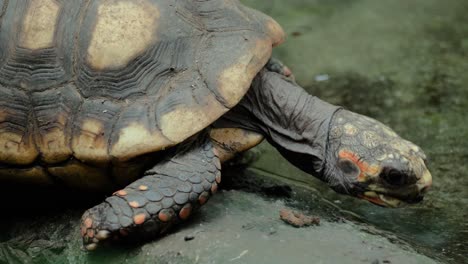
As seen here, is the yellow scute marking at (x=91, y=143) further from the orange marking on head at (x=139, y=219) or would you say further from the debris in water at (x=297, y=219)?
the debris in water at (x=297, y=219)

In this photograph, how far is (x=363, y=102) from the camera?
6531 mm

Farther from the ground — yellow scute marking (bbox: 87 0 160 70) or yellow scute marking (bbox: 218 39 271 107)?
yellow scute marking (bbox: 87 0 160 70)

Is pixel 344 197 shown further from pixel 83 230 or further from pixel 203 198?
pixel 83 230

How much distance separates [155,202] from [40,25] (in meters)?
1.43

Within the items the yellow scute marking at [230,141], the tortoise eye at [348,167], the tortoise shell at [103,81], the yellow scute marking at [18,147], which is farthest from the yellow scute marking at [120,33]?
the tortoise eye at [348,167]

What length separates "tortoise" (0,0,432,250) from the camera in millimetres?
4180

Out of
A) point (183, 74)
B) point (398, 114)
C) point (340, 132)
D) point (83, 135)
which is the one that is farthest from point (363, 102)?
point (83, 135)

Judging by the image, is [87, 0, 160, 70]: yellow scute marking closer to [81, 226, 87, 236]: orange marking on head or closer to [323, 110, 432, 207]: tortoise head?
[81, 226, 87, 236]: orange marking on head

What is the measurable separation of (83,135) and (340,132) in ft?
5.50

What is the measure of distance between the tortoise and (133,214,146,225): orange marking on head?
0.16 metres

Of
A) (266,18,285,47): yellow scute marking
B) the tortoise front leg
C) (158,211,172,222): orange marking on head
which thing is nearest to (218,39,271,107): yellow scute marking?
(266,18,285,47): yellow scute marking

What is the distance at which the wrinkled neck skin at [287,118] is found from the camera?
15.5ft

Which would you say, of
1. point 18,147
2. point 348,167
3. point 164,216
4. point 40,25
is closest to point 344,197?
point 348,167

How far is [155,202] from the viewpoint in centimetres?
396
